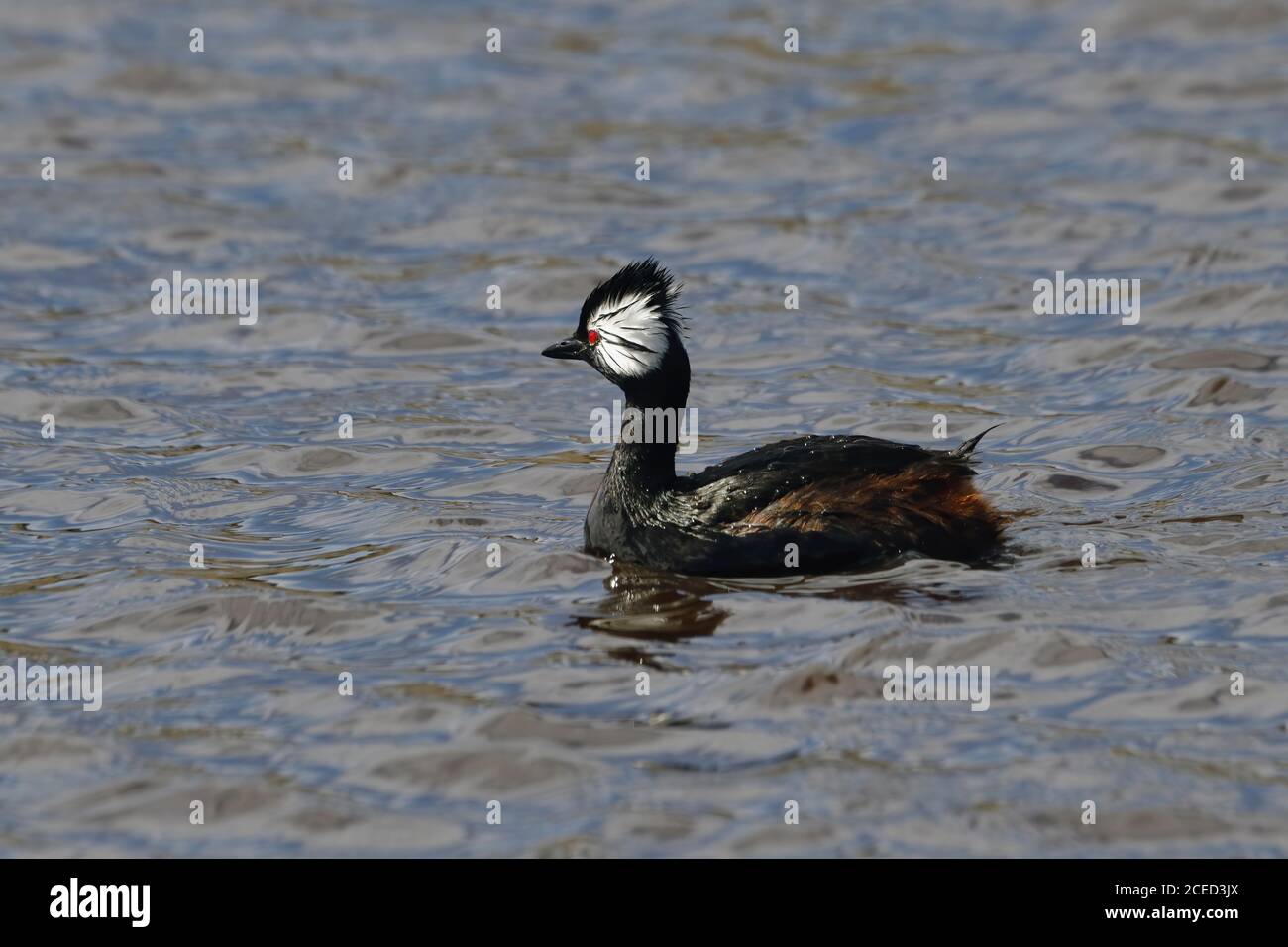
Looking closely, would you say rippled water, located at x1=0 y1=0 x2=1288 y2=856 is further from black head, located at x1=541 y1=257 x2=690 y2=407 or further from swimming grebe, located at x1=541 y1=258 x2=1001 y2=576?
black head, located at x1=541 y1=257 x2=690 y2=407

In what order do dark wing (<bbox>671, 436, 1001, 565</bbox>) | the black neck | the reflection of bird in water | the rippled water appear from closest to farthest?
the rippled water, the reflection of bird in water, dark wing (<bbox>671, 436, 1001, 565</bbox>), the black neck

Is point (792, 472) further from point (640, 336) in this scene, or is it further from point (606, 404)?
point (606, 404)

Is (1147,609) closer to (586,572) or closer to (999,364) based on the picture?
(586,572)

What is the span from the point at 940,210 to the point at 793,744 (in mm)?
10366

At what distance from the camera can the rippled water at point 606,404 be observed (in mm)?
8328

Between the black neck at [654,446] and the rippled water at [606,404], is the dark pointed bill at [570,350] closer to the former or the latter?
the black neck at [654,446]

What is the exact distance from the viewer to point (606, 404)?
1432 cm

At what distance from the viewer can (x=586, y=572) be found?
34.8ft

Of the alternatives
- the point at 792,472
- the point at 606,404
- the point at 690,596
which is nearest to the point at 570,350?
the point at 792,472

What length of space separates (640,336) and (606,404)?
3.82m

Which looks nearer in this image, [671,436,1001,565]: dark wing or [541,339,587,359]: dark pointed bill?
[671,436,1001,565]: dark wing

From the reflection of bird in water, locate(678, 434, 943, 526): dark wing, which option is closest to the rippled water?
the reflection of bird in water

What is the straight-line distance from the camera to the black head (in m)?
10.5

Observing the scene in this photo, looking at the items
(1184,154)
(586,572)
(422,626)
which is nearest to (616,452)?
(586,572)
